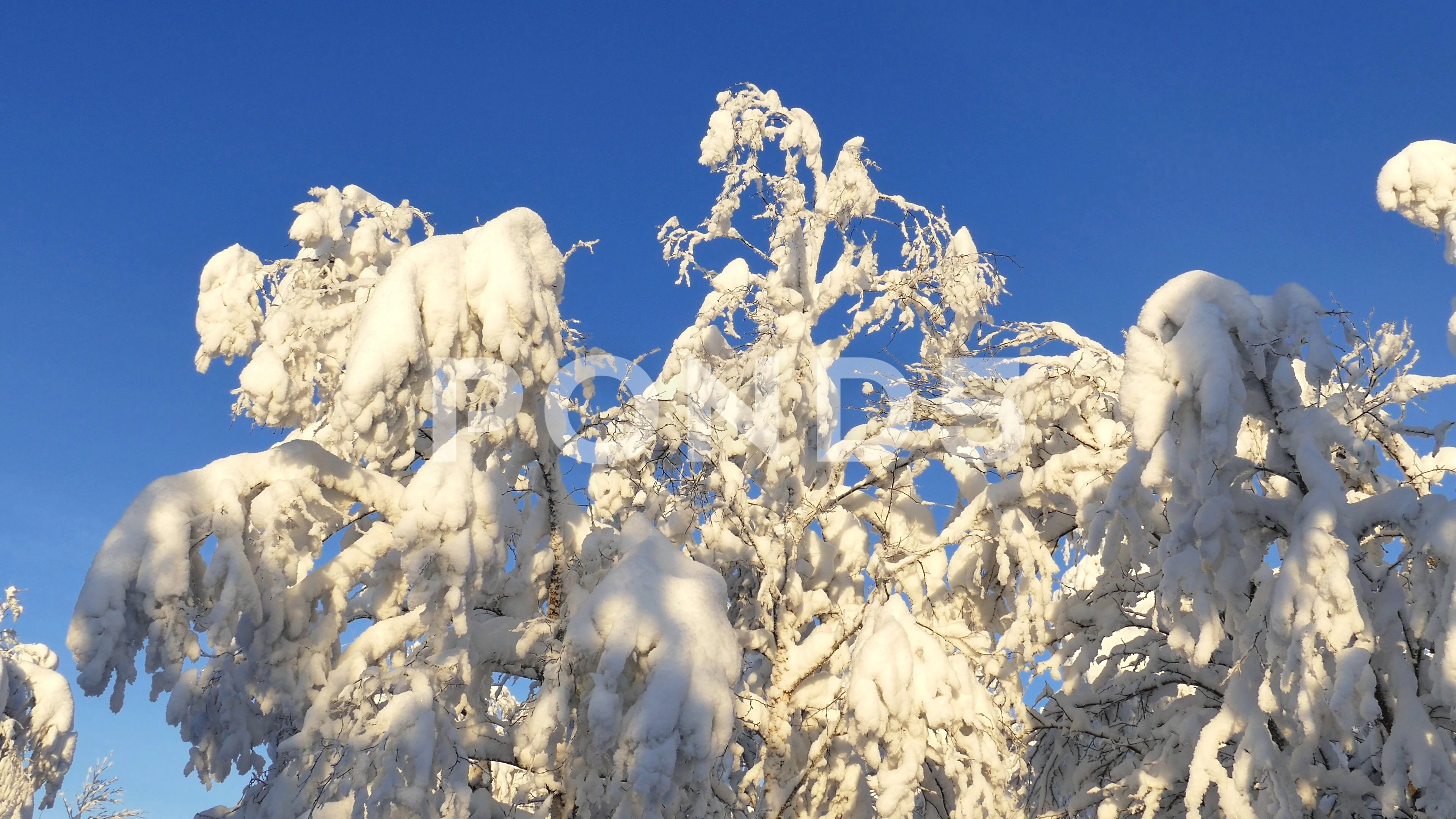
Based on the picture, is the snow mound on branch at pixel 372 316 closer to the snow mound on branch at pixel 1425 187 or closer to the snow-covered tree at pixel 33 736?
the snow mound on branch at pixel 1425 187

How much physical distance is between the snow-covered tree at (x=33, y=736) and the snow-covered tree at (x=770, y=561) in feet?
30.9

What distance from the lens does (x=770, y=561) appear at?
7.77 meters

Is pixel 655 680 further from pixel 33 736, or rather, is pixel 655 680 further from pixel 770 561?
pixel 33 736

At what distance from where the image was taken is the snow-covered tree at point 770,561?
506 centimetres

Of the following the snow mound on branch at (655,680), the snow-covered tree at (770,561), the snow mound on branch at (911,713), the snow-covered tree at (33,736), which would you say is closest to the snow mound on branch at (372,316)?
the snow-covered tree at (770,561)

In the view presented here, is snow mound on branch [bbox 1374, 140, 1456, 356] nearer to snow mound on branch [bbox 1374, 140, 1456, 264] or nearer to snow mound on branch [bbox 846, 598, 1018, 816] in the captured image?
snow mound on branch [bbox 1374, 140, 1456, 264]

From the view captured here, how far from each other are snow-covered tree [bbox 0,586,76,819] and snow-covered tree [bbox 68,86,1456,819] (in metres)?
9.42

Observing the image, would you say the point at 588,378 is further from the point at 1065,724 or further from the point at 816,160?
the point at 1065,724

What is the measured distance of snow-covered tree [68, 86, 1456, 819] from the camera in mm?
5062

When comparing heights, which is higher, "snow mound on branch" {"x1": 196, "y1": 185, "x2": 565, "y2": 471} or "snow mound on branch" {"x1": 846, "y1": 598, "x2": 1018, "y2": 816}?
"snow mound on branch" {"x1": 196, "y1": 185, "x2": 565, "y2": 471}

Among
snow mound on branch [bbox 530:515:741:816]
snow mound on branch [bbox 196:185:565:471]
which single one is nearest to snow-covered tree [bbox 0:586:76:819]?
snow mound on branch [bbox 196:185:565:471]

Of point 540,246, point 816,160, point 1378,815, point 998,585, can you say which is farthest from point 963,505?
point 540,246

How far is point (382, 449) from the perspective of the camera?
5.16 m

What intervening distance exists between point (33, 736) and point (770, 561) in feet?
41.5
